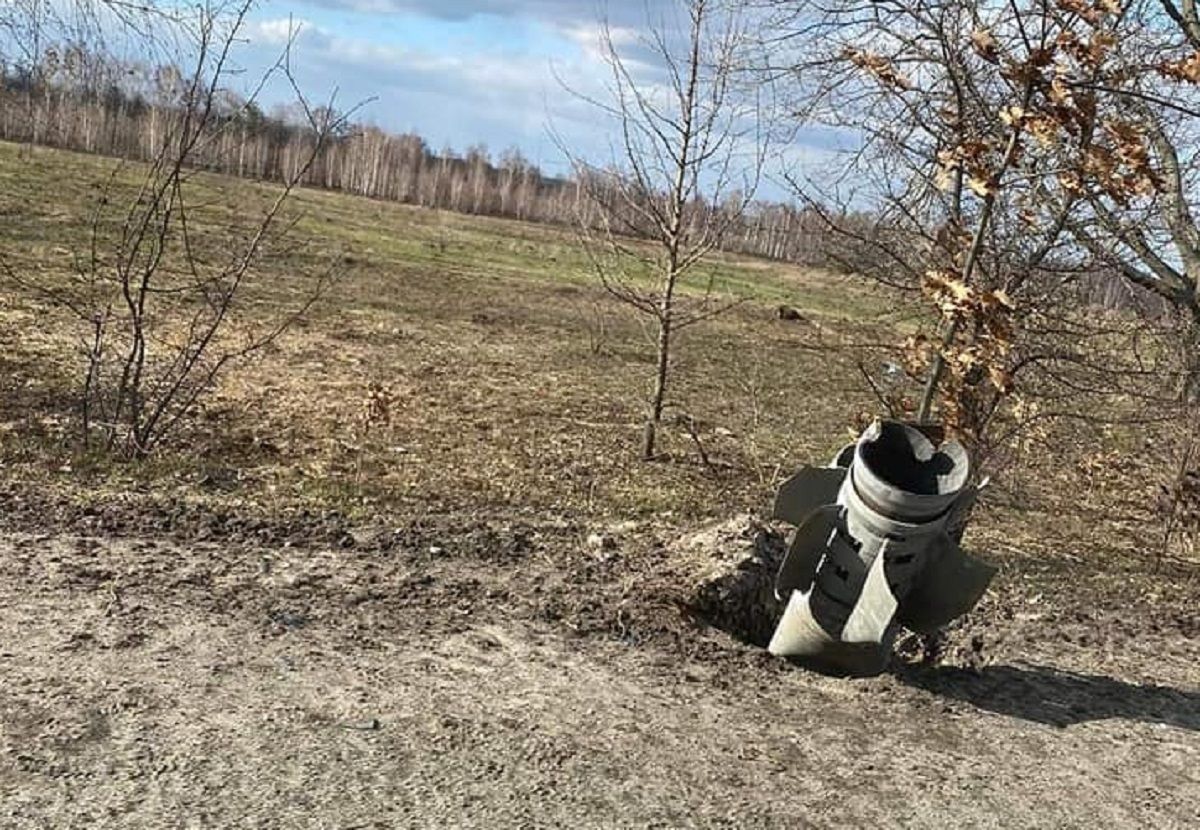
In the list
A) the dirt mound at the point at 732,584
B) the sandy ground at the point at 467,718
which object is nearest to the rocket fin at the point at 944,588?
the sandy ground at the point at 467,718

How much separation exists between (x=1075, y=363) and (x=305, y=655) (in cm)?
583

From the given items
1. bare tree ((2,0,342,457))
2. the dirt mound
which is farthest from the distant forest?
the dirt mound

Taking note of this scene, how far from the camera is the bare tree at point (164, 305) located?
7.33 m

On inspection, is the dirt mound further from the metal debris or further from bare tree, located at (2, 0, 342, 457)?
bare tree, located at (2, 0, 342, 457)

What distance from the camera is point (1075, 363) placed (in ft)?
26.7

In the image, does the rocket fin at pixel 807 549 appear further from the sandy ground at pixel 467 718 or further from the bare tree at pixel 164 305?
the bare tree at pixel 164 305

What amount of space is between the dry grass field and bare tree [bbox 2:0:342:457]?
1.22ft

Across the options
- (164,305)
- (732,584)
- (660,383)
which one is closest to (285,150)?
(164,305)

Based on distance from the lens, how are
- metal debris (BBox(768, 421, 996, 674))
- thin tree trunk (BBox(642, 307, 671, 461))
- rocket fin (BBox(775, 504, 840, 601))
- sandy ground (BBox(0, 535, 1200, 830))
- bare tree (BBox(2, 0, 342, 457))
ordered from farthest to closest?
thin tree trunk (BBox(642, 307, 671, 461)) → bare tree (BBox(2, 0, 342, 457)) → rocket fin (BBox(775, 504, 840, 601)) → metal debris (BBox(768, 421, 996, 674)) → sandy ground (BBox(0, 535, 1200, 830))

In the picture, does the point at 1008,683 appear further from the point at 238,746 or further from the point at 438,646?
the point at 238,746

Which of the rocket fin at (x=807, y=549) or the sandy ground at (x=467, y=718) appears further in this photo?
the rocket fin at (x=807, y=549)

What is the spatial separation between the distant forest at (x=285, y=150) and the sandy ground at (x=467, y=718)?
11.4 feet

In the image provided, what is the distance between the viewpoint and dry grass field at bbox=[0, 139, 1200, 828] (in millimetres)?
3451

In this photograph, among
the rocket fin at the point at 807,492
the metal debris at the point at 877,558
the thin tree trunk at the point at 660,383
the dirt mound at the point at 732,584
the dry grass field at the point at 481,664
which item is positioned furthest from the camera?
the thin tree trunk at the point at 660,383
